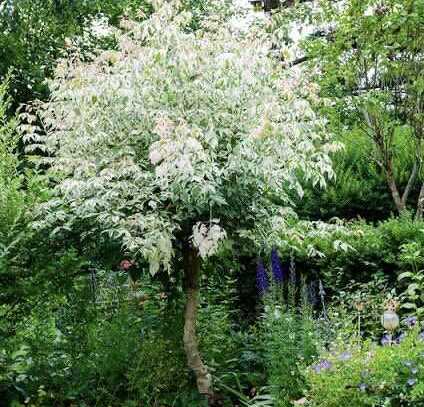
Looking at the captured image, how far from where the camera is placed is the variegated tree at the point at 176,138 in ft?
12.5

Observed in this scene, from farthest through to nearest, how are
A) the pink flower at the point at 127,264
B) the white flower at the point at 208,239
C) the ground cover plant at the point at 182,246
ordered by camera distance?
the pink flower at the point at 127,264, the ground cover plant at the point at 182,246, the white flower at the point at 208,239

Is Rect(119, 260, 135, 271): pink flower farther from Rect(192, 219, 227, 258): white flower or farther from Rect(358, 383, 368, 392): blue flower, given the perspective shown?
Rect(358, 383, 368, 392): blue flower

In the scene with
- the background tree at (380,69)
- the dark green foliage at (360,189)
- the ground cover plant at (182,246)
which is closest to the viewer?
the ground cover plant at (182,246)

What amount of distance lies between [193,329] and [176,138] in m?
1.25

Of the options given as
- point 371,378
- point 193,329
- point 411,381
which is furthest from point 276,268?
point 411,381

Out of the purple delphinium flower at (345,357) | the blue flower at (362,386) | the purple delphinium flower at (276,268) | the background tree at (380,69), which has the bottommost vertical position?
the blue flower at (362,386)

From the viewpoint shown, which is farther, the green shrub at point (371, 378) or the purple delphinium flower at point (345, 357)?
the purple delphinium flower at point (345, 357)

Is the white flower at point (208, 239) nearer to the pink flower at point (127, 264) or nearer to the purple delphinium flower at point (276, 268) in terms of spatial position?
the pink flower at point (127, 264)

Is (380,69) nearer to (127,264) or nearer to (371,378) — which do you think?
(127,264)

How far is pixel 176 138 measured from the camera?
3619mm

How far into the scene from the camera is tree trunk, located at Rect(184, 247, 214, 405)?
423 centimetres

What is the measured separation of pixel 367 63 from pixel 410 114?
0.62 m

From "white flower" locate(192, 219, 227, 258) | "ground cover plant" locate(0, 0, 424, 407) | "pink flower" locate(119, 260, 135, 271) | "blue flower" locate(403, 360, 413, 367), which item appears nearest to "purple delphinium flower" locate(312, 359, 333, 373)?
"ground cover plant" locate(0, 0, 424, 407)

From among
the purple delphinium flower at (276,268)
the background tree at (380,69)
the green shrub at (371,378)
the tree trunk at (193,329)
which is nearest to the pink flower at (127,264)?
the tree trunk at (193,329)
